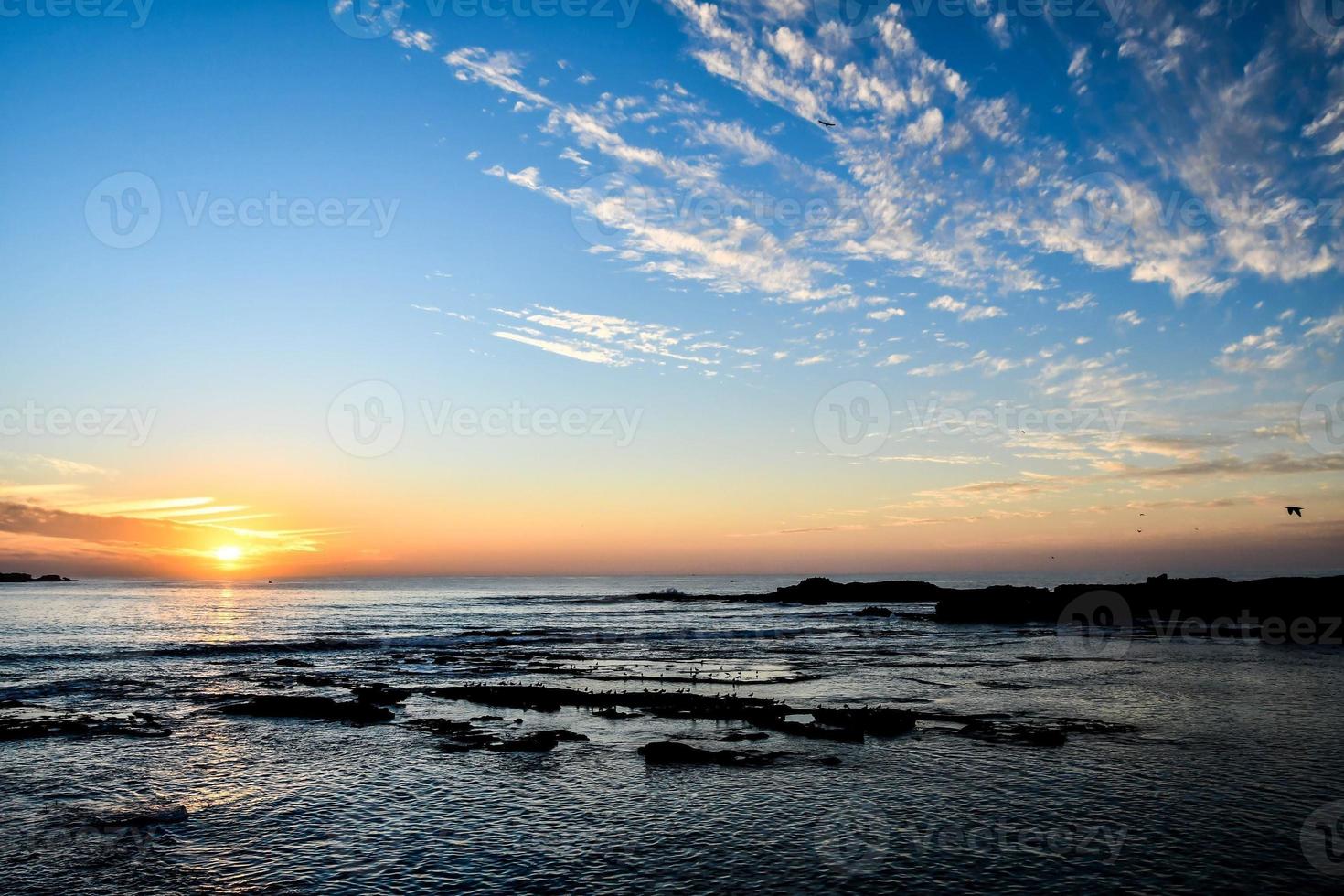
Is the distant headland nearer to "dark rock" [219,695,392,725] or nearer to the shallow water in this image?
the shallow water

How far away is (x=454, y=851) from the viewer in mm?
18016

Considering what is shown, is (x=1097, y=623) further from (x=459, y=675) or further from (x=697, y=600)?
(x=697, y=600)

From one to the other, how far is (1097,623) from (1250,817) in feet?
257

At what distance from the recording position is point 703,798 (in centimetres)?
2205

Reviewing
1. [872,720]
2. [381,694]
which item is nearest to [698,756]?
[872,720]

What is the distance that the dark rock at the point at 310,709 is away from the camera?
113 feet

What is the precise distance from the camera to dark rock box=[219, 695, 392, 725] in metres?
34.5

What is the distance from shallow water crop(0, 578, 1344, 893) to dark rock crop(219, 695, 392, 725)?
1.18 meters

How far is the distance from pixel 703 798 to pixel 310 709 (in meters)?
23.3

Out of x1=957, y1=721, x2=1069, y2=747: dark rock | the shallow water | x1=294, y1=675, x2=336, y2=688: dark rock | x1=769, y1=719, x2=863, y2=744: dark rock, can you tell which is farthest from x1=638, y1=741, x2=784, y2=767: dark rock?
x1=294, y1=675, x2=336, y2=688: dark rock

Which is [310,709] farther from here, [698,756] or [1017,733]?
[1017,733]

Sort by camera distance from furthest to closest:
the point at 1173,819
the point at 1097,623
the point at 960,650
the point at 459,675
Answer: the point at 1097,623 → the point at 960,650 → the point at 459,675 → the point at 1173,819

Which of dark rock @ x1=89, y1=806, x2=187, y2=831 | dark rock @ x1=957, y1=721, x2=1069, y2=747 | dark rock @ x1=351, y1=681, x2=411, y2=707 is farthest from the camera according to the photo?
dark rock @ x1=351, y1=681, x2=411, y2=707

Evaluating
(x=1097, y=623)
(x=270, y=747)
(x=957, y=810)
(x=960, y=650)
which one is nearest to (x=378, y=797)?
(x=270, y=747)
